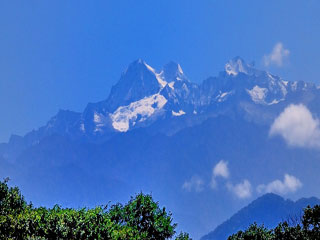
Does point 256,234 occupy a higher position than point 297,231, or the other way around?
point 256,234

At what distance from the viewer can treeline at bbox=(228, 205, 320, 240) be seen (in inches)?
2353

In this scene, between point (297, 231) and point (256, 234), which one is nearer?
point (297, 231)

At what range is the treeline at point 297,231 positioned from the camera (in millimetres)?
59769

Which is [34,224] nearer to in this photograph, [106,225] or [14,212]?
[106,225]

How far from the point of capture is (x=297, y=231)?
6562 cm

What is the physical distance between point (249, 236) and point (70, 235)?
41420 millimetres

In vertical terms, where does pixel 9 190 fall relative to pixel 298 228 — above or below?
above

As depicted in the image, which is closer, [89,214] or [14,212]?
[89,214]

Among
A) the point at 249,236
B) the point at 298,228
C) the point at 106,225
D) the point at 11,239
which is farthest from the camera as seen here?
the point at 249,236

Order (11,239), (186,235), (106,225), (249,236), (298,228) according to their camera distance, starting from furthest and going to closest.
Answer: (249,236)
(298,228)
(186,235)
(106,225)
(11,239)

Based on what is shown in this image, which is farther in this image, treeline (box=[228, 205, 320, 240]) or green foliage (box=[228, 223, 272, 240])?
green foliage (box=[228, 223, 272, 240])

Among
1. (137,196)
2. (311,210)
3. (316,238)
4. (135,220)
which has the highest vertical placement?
(137,196)

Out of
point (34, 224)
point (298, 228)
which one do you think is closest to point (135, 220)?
point (34, 224)

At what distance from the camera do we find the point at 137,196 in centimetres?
6844
